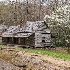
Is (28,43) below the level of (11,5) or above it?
below

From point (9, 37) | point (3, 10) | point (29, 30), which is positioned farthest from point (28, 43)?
point (3, 10)

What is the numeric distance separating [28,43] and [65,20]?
43.7ft

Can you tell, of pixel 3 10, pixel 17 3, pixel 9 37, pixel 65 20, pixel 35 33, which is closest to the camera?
pixel 65 20

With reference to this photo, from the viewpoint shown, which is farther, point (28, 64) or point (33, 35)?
point (33, 35)

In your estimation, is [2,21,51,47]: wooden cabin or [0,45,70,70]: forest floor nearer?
[0,45,70,70]: forest floor

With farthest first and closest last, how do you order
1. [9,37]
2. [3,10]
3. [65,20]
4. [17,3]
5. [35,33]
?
1. [3,10]
2. [17,3]
3. [9,37]
4. [35,33]
5. [65,20]

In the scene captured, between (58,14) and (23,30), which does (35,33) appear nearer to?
(23,30)

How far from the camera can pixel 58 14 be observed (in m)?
57.0

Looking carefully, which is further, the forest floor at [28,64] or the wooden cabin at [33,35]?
the wooden cabin at [33,35]

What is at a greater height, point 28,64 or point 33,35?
point 33,35

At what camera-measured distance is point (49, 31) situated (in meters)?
62.6

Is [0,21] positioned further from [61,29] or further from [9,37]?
[61,29]

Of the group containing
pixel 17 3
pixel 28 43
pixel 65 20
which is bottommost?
pixel 28 43

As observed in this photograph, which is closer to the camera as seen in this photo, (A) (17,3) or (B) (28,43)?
(B) (28,43)
